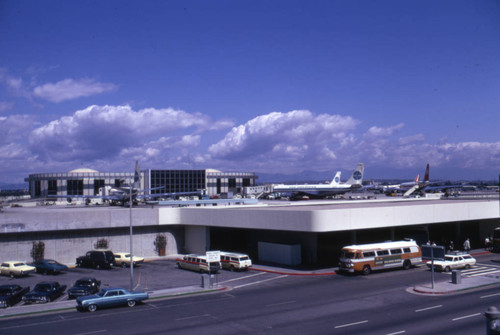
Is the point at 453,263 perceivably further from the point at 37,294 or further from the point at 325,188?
the point at 325,188

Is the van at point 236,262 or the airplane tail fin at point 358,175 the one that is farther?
the airplane tail fin at point 358,175

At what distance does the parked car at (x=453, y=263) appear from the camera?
37341 mm

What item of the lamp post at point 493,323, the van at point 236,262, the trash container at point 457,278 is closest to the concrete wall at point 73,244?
the van at point 236,262

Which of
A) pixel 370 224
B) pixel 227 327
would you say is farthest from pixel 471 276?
pixel 227 327

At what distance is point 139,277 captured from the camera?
3878 centimetres

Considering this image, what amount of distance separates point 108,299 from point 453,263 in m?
27.4

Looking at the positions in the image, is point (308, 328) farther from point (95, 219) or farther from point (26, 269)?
point (95, 219)

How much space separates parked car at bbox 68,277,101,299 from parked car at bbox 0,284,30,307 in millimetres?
3040

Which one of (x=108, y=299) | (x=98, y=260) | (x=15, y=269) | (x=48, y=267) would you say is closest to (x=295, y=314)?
(x=108, y=299)

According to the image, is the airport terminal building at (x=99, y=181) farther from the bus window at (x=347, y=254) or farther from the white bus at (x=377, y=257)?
the white bus at (x=377, y=257)

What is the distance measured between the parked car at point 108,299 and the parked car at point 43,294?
12.5ft

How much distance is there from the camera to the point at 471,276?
34.9m

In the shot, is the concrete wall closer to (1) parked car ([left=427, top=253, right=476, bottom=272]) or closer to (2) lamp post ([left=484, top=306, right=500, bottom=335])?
(1) parked car ([left=427, top=253, right=476, bottom=272])

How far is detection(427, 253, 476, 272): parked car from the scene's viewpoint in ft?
123
